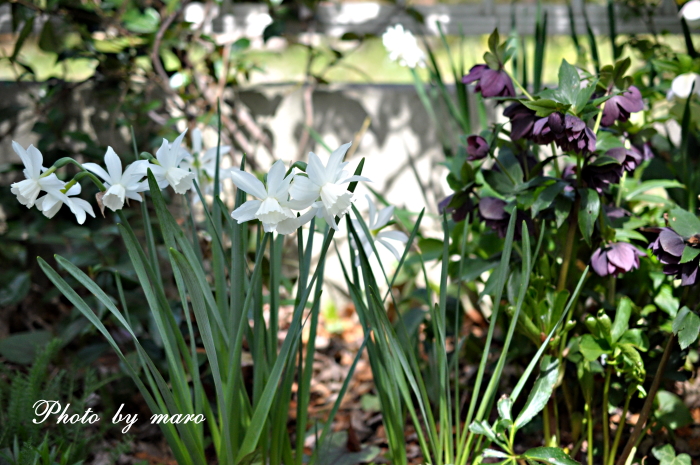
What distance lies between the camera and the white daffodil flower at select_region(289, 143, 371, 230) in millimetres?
788

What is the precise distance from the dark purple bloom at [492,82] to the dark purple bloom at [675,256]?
1.30 feet

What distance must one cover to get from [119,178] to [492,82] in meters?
0.72

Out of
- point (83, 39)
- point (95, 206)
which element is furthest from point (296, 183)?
point (83, 39)

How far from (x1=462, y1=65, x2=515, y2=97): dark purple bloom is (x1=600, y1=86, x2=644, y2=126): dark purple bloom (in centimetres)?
18

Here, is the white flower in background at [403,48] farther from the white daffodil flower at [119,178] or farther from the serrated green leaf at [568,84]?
the white daffodil flower at [119,178]

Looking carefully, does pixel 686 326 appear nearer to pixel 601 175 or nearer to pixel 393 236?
pixel 601 175

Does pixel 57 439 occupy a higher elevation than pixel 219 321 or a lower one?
lower

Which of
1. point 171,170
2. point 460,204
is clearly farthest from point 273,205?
point 460,204

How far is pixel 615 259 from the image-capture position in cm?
107

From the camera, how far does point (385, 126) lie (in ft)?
7.25

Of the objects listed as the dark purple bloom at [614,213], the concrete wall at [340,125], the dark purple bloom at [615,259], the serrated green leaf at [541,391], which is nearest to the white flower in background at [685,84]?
the dark purple bloom at [614,213]

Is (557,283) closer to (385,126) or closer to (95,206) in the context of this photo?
(385,126)

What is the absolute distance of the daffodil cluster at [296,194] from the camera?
794 millimetres

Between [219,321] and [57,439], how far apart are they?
51 centimetres
